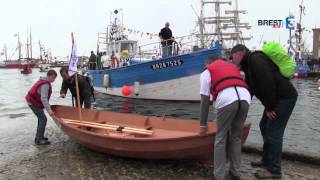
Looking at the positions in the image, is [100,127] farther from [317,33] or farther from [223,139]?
[317,33]

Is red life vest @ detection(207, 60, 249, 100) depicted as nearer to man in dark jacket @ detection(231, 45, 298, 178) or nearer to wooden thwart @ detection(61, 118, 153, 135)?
man in dark jacket @ detection(231, 45, 298, 178)

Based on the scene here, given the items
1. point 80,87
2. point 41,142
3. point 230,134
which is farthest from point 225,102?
point 80,87

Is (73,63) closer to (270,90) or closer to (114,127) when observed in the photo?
(114,127)

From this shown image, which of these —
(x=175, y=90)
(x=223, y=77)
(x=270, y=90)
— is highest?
(x=223, y=77)

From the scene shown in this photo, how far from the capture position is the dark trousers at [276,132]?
626 centimetres

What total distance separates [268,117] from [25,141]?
5879 millimetres

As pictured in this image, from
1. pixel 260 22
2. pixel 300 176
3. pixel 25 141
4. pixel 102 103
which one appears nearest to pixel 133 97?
pixel 102 103

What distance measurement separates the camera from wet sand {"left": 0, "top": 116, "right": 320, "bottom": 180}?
6.99 metres

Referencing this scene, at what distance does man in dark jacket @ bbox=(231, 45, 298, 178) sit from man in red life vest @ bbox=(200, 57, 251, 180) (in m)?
0.24

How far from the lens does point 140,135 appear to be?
8.24m

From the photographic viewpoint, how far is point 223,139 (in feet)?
19.8

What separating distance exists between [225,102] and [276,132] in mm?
1058

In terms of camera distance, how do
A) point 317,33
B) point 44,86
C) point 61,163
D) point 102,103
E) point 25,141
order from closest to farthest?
1. point 61,163
2. point 44,86
3. point 25,141
4. point 102,103
5. point 317,33

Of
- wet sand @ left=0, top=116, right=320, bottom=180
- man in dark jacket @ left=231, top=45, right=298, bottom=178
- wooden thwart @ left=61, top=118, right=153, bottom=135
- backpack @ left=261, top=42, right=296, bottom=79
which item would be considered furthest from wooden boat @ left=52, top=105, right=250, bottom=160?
backpack @ left=261, top=42, right=296, bottom=79
